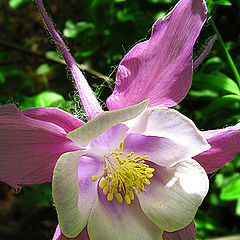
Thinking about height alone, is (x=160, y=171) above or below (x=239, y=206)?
above

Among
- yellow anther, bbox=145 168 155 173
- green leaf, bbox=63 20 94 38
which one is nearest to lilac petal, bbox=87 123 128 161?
yellow anther, bbox=145 168 155 173

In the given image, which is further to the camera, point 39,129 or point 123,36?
point 123,36

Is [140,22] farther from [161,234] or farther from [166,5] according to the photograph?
[161,234]

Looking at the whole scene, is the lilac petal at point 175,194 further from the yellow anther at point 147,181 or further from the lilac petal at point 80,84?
the lilac petal at point 80,84

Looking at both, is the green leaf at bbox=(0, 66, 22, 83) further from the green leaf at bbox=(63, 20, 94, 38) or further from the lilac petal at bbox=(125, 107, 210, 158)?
the lilac petal at bbox=(125, 107, 210, 158)

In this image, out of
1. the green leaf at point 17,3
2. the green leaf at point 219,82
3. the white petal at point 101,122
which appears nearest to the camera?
the white petal at point 101,122

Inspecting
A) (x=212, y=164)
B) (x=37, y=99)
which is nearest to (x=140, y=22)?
(x=37, y=99)

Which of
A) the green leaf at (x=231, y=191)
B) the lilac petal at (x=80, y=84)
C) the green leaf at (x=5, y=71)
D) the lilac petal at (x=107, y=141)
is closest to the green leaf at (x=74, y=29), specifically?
the green leaf at (x=5, y=71)

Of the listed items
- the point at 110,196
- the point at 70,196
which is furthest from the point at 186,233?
the point at 70,196
